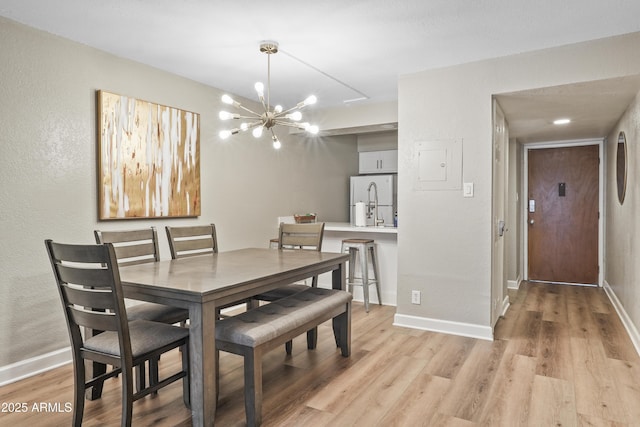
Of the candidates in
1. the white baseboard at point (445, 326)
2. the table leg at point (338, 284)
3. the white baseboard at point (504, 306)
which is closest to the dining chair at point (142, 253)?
the table leg at point (338, 284)

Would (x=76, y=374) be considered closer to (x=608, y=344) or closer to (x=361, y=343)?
(x=361, y=343)

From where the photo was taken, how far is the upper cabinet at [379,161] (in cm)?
633

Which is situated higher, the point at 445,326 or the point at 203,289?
the point at 203,289

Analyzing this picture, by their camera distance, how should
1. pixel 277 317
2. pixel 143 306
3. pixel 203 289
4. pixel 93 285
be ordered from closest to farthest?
pixel 93 285
pixel 203 289
pixel 277 317
pixel 143 306

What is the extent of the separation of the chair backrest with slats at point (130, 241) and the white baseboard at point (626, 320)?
3.50 m

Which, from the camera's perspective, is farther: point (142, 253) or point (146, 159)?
point (146, 159)

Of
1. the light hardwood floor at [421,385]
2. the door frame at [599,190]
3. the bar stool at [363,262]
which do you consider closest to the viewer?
the light hardwood floor at [421,385]

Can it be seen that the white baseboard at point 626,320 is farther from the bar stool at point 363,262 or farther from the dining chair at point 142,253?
the dining chair at point 142,253

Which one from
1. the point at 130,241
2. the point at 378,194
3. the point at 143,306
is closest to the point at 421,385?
the point at 143,306

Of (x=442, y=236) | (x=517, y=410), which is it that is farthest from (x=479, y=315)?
(x=517, y=410)

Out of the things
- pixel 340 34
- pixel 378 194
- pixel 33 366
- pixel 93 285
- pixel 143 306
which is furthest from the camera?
pixel 378 194

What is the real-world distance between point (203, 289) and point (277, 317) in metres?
0.56

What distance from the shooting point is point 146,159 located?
335cm

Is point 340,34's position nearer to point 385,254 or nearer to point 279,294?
point 279,294
